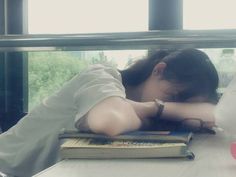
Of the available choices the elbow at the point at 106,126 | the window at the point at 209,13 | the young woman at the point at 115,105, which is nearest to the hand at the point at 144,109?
the young woman at the point at 115,105

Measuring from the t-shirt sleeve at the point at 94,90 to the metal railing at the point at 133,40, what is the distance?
0.53 feet

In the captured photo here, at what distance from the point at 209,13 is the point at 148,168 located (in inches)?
57.1

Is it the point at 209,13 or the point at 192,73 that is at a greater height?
the point at 209,13

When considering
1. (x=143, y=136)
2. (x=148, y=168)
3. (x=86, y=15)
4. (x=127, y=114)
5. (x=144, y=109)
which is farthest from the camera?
(x=86, y=15)

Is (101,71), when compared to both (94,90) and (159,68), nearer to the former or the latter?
(94,90)

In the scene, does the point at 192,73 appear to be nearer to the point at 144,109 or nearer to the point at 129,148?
the point at 144,109

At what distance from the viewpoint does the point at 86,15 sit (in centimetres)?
217

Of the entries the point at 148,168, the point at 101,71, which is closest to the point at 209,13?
the point at 101,71

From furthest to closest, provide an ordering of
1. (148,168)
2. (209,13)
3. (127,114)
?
(209,13) → (127,114) → (148,168)

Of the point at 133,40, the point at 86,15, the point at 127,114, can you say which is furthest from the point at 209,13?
the point at 133,40

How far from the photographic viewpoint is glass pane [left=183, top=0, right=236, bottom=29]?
1819 mm

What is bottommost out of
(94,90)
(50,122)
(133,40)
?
(50,122)

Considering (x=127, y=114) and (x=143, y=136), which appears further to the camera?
(x=127, y=114)

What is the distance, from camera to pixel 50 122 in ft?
3.33
